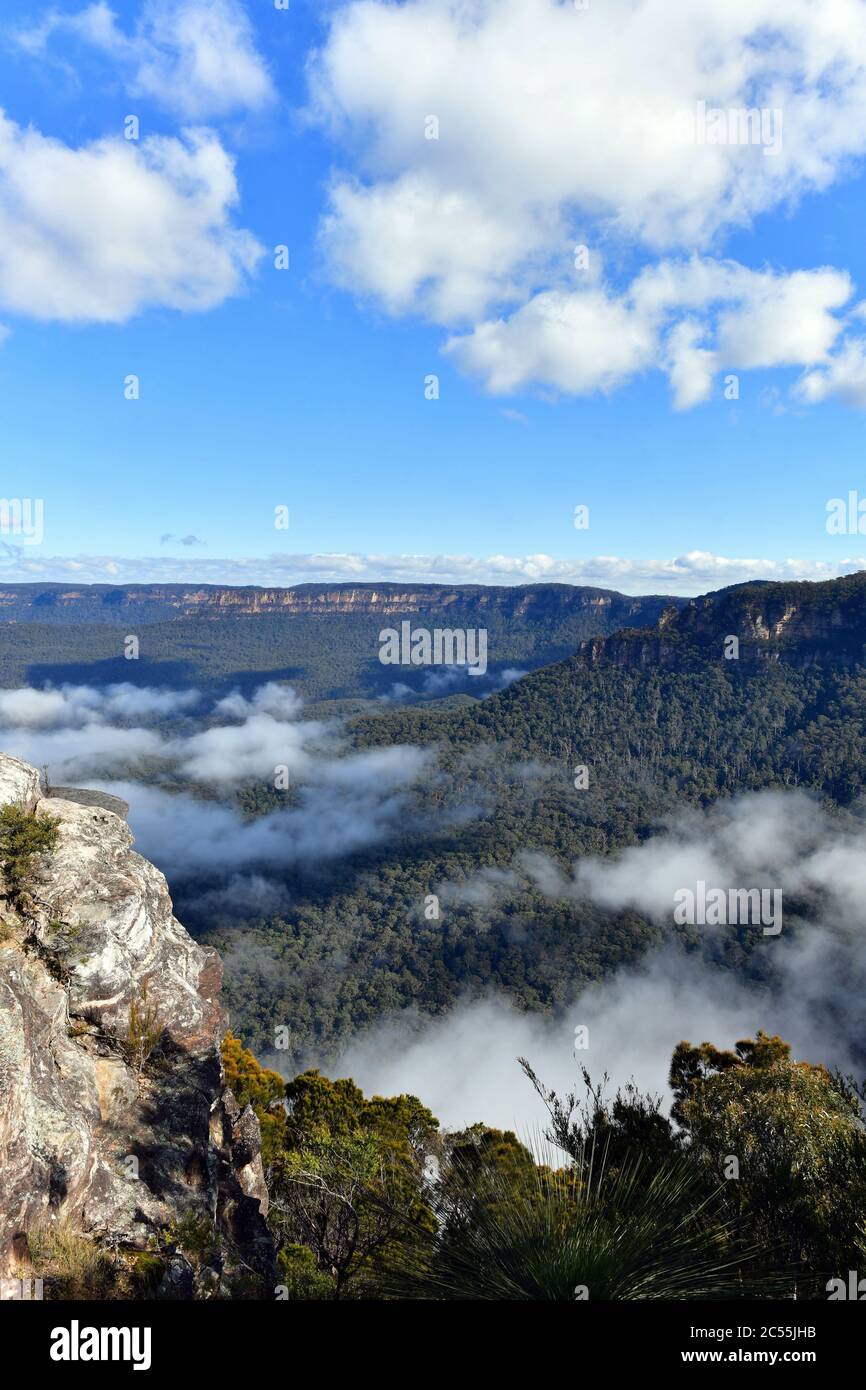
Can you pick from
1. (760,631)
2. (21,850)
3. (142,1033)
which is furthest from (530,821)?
(21,850)

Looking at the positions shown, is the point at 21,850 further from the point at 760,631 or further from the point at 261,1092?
the point at 760,631

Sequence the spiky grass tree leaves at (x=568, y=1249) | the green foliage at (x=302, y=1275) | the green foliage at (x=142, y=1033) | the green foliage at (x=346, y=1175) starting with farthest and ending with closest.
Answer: the green foliage at (x=142, y=1033) < the green foliage at (x=302, y=1275) < the green foliage at (x=346, y=1175) < the spiky grass tree leaves at (x=568, y=1249)

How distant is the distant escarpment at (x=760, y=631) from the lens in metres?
121

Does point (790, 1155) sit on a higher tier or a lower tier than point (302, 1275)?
higher

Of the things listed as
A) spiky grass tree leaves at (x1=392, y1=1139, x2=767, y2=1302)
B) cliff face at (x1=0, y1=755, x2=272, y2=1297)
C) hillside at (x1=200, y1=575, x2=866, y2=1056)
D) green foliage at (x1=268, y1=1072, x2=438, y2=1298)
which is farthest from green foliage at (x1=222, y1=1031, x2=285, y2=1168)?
hillside at (x1=200, y1=575, x2=866, y2=1056)

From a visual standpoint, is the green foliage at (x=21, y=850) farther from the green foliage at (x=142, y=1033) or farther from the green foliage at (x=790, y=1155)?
the green foliage at (x=790, y=1155)

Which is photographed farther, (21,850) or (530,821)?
(530,821)

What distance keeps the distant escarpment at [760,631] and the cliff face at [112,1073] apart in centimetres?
13166

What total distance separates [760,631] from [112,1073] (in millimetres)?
139457

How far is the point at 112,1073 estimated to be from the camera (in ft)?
46.2

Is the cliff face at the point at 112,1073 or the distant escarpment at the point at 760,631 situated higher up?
the distant escarpment at the point at 760,631

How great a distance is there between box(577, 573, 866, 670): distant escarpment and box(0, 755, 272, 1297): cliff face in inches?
5184

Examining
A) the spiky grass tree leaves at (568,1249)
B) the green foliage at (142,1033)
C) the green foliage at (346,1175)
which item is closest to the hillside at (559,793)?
the green foliage at (346,1175)
